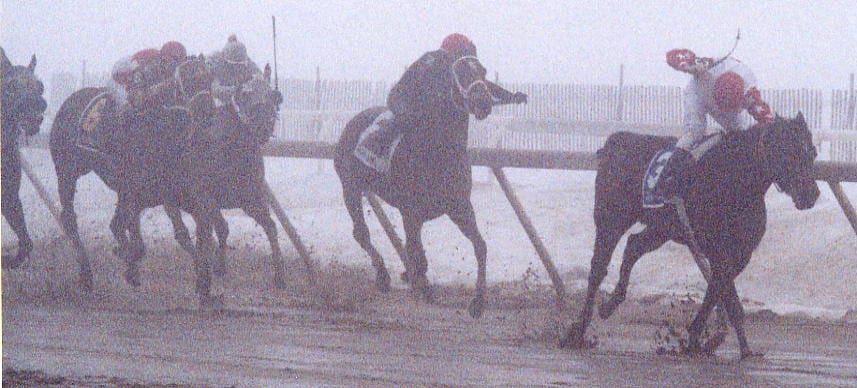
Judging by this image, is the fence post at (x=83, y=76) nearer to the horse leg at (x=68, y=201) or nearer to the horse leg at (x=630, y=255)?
the horse leg at (x=68, y=201)

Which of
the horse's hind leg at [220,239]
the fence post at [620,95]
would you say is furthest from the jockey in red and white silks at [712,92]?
the horse's hind leg at [220,239]

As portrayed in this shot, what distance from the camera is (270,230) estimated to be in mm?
10297

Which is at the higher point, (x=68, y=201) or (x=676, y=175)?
(x=676, y=175)

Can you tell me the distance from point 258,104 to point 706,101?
2.89 m

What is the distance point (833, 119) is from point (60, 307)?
17.6 ft

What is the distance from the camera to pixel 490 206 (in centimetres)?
1311

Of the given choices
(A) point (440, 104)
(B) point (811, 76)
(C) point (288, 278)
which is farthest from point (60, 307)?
(B) point (811, 76)

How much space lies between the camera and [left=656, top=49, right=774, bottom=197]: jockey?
7980mm

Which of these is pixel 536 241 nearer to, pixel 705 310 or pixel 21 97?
pixel 705 310

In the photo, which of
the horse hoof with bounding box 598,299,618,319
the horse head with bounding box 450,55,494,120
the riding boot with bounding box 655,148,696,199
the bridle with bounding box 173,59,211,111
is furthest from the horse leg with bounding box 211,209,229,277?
the riding boot with bounding box 655,148,696,199

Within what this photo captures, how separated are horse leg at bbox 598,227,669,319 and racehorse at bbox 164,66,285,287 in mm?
2439

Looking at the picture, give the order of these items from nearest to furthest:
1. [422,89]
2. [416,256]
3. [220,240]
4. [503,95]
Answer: [503,95] → [422,89] → [416,256] → [220,240]

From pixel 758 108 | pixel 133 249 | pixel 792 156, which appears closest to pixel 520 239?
pixel 133 249

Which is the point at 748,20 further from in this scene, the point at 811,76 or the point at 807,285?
the point at 807,285
